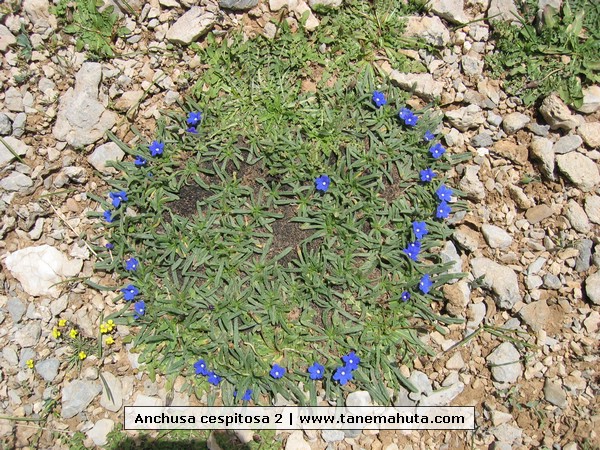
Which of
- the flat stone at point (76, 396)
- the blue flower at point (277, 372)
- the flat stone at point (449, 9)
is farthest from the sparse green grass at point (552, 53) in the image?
the flat stone at point (76, 396)

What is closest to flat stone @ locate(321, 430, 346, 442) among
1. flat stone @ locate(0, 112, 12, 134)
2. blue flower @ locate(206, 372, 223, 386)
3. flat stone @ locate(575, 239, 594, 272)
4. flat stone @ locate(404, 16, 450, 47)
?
blue flower @ locate(206, 372, 223, 386)

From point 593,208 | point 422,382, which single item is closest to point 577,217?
point 593,208

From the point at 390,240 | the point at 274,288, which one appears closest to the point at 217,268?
the point at 274,288

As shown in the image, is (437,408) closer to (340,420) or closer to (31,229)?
(340,420)

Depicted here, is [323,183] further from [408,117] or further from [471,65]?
[471,65]

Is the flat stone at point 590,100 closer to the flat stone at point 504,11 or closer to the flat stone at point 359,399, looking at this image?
the flat stone at point 504,11

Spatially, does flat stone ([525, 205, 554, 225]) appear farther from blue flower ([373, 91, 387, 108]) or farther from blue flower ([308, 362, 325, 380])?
blue flower ([308, 362, 325, 380])
